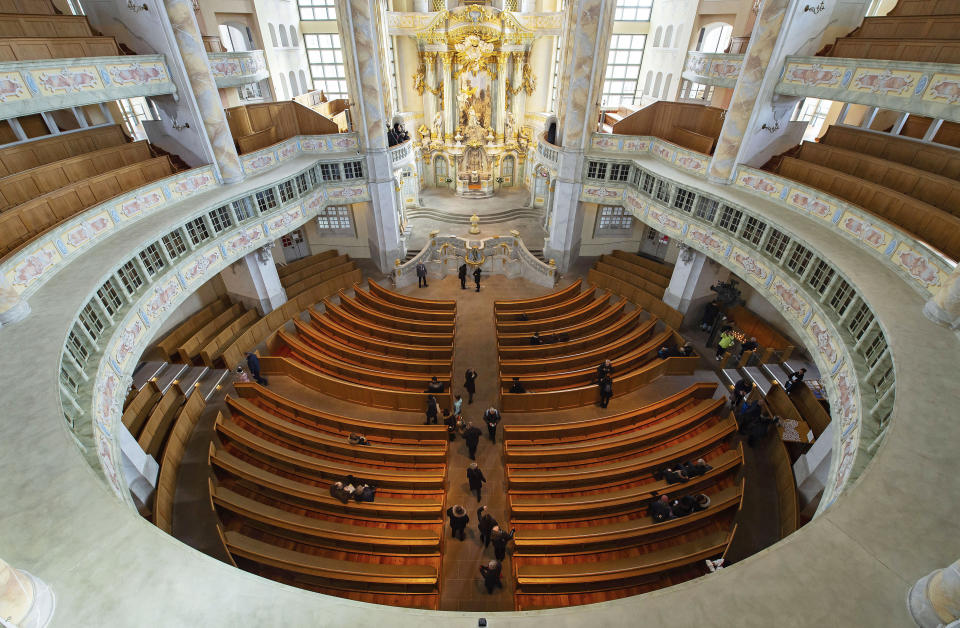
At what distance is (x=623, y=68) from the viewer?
23328 mm

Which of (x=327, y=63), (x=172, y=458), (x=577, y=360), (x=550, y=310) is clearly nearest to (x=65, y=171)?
(x=172, y=458)

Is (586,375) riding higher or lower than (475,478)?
lower

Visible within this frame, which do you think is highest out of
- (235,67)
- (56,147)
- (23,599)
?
(235,67)

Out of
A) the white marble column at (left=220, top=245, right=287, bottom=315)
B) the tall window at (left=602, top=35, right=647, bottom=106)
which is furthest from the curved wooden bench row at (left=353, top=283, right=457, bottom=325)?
the tall window at (left=602, top=35, right=647, bottom=106)

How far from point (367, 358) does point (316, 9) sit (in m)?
20.2

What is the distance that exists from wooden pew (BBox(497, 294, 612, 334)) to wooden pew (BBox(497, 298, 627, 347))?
0.77 ft

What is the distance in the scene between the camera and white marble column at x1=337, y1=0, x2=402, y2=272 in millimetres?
14406

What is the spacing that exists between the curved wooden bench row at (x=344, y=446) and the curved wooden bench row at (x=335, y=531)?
154cm

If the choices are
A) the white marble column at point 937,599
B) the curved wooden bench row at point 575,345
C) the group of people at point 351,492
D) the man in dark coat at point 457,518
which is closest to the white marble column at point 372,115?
the curved wooden bench row at point 575,345

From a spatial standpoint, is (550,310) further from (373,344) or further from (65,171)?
(65,171)

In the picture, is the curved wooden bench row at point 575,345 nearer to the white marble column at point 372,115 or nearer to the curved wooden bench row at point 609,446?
the curved wooden bench row at point 609,446

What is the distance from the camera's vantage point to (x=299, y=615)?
4.07 metres

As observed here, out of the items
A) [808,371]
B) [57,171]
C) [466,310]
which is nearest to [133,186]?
[57,171]

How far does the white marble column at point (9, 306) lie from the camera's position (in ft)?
22.6
